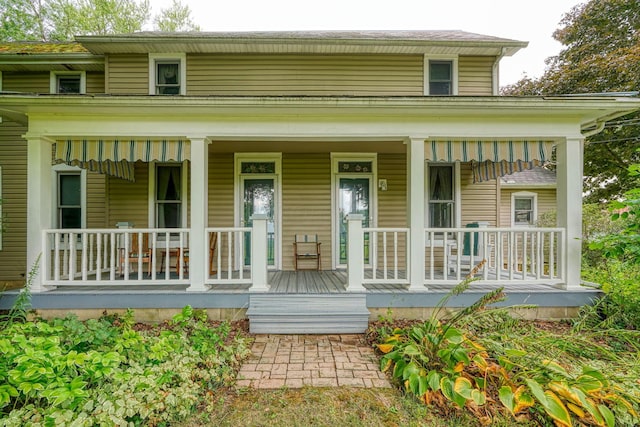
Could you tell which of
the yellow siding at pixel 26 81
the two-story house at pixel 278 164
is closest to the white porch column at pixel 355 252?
the two-story house at pixel 278 164

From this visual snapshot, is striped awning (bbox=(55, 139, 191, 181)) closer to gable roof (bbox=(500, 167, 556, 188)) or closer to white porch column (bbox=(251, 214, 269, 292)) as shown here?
white porch column (bbox=(251, 214, 269, 292))

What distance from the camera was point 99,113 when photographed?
421 cm

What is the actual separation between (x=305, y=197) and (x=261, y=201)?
96cm

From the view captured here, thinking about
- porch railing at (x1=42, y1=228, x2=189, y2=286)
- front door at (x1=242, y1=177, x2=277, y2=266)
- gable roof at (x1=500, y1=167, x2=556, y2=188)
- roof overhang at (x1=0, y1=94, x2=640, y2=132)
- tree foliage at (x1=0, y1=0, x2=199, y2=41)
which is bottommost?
porch railing at (x1=42, y1=228, x2=189, y2=286)

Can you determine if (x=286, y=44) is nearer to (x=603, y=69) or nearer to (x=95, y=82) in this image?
(x=95, y=82)

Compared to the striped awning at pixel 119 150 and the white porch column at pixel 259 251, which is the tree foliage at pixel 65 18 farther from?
the white porch column at pixel 259 251

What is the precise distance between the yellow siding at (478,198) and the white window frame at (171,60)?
629 cm

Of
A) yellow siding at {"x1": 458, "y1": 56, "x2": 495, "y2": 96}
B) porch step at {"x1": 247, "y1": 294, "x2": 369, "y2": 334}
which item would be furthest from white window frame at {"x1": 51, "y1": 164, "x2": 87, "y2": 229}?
yellow siding at {"x1": 458, "y1": 56, "x2": 495, "y2": 96}

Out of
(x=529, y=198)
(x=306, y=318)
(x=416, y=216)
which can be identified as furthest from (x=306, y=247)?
(x=529, y=198)

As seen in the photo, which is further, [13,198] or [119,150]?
[13,198]

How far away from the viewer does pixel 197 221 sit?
4289 mm

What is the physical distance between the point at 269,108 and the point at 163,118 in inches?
60.1

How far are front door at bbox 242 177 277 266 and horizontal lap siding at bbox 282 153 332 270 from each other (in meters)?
0.24

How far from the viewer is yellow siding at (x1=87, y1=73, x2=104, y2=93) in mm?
6809
